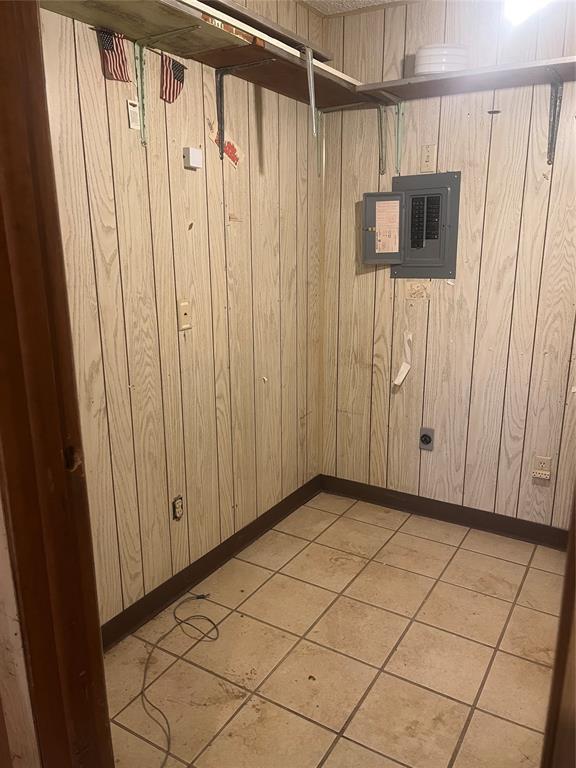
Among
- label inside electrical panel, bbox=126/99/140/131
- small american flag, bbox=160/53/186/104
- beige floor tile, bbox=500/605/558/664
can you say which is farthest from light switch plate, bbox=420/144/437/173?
beige floor tile, bbox=500/605/558/664

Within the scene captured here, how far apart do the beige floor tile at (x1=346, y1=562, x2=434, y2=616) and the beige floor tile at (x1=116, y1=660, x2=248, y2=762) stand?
749 millimetres

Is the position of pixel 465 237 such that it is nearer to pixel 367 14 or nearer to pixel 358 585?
pixel 367 14

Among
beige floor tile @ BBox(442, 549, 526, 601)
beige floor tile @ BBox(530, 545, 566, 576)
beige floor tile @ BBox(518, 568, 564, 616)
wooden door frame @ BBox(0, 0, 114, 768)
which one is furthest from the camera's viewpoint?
beige floor tile @ BBox(530, 545, 566, 576)

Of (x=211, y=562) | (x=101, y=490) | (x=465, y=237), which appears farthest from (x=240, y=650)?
(x=465, y=237)

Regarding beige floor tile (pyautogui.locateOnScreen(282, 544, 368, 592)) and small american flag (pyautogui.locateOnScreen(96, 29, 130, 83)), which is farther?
beige floor tile (pyautogui.locateOnScreen(282, 544, 368, 592))

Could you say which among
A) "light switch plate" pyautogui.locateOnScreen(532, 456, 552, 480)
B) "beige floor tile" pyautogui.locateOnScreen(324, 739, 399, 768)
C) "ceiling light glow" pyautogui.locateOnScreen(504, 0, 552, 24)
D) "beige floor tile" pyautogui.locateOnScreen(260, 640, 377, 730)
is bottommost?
"beige floor tile" pyautogui.locateOnScreen(260, 640, 377, 730)

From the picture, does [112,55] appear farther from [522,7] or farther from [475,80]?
[475,80]

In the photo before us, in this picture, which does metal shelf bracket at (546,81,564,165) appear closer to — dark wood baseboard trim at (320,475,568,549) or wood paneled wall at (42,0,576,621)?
wood paneled wall at (42,0,576,621)

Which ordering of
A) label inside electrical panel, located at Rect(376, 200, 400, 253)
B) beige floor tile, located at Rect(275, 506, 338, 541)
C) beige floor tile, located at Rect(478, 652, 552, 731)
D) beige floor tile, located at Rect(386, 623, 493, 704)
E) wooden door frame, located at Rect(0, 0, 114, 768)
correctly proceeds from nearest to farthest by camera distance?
1. wooden door frame, located at Rect(0, 0, 114, 768)
2. beige floor tile, located at Rect(478, 652, 552, 731)
3. beige floor tile, located at Rect(386, 623, 493, 704)
4. label inside electrical panel, located at Rect(376, 200, 400, 253)
5. beige floor tile, located at Rect(275, 506, 338, 541)

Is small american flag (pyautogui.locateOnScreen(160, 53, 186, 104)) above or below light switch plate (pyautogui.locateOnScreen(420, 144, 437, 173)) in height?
above

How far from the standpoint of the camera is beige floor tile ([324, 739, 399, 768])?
171 cm

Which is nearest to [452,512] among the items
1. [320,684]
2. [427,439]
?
[427,439]

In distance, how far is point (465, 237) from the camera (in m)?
2.86

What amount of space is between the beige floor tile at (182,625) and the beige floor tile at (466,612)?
2.84 ft
